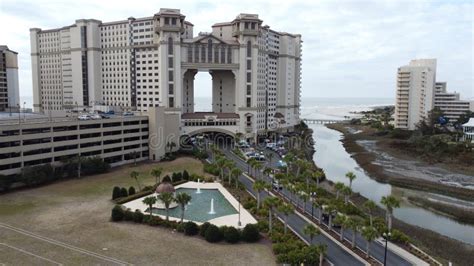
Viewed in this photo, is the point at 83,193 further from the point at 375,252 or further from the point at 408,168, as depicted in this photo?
the point at 408,168

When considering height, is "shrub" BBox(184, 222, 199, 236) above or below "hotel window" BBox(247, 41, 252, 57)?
below

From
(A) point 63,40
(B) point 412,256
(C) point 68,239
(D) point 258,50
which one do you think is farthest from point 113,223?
(A) point 63,40

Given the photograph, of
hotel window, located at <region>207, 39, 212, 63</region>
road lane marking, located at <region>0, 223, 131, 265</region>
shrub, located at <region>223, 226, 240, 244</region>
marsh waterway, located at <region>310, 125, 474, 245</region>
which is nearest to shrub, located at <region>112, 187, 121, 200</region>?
road lane marking, located at <region>0, 223, 131, 265</region>

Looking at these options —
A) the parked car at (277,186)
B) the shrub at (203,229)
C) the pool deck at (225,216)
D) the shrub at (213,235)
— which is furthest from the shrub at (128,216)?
the parked car at (277,186)

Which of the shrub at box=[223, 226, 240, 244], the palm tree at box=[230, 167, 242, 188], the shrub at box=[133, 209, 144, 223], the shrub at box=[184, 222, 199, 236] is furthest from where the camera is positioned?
the palm tree at box=[230, 167, 242, 188]

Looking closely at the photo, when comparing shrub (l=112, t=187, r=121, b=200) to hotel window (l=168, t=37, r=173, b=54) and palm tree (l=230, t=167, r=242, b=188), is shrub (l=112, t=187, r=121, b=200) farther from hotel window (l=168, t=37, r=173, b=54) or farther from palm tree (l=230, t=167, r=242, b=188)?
Answer: hotel window (l=168, t=37, r=173, b=54)
